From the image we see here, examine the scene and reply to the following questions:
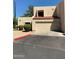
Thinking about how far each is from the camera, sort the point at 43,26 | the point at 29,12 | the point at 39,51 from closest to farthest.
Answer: the point at 39,51 → the point at 43,26 → the point at 29,12

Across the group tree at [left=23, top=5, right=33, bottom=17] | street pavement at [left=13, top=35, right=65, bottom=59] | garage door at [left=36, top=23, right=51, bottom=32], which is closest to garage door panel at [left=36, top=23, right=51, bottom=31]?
garage door at [left=36, top=23, right=51, bottom=32]

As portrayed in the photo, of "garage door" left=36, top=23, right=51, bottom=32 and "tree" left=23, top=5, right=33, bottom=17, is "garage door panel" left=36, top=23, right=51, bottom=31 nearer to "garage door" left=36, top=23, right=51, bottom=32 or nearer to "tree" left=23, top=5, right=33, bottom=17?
"garage door" left=36, top=23, right=51, bottom=32

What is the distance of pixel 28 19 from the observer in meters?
28.3

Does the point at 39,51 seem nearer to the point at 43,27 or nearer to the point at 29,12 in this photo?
the point at 43,27

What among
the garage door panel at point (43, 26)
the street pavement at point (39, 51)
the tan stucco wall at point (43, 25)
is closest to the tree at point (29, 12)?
the tan stucco wall at point (43, 25)

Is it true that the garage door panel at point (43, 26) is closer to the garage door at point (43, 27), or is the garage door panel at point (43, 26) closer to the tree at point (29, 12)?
the garage door at point (43, 27)

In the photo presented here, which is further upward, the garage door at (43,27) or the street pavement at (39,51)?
the garage door at (43,27)

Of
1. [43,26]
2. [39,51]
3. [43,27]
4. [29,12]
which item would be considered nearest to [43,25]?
[43,26]

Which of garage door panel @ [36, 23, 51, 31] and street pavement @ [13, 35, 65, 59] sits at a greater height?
garage door panel @ [36, 23, 51, 31]
